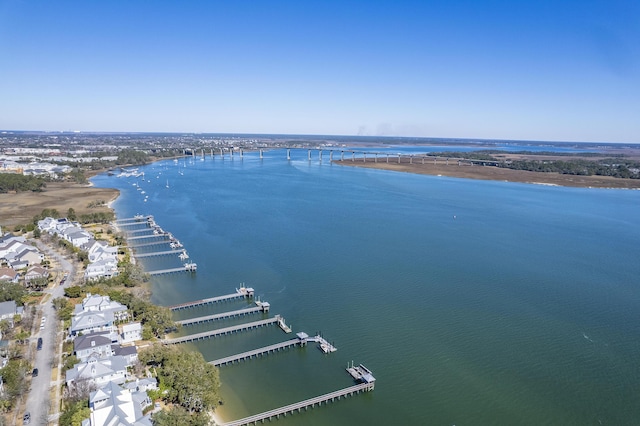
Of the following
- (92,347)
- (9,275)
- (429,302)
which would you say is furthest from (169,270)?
(429,302)

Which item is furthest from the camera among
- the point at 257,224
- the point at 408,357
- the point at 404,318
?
the point at 257,224

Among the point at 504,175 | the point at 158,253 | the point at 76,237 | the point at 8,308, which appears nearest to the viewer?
the point at 8,308

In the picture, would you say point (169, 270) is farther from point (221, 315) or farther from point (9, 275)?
point (9, 275)

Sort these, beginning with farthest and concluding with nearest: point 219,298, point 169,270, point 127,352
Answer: point 169,270, point 219,298, point 127,352

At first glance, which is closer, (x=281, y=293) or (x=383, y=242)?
(x=281, y=293)

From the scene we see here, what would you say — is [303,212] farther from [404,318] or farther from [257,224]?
[404,318]

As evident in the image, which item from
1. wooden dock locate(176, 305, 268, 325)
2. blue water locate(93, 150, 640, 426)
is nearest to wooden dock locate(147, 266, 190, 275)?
blue water locate(93, 150, 640, 426)

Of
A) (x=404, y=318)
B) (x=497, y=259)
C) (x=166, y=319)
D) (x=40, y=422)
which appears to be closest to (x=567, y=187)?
(x=497, y=259)
